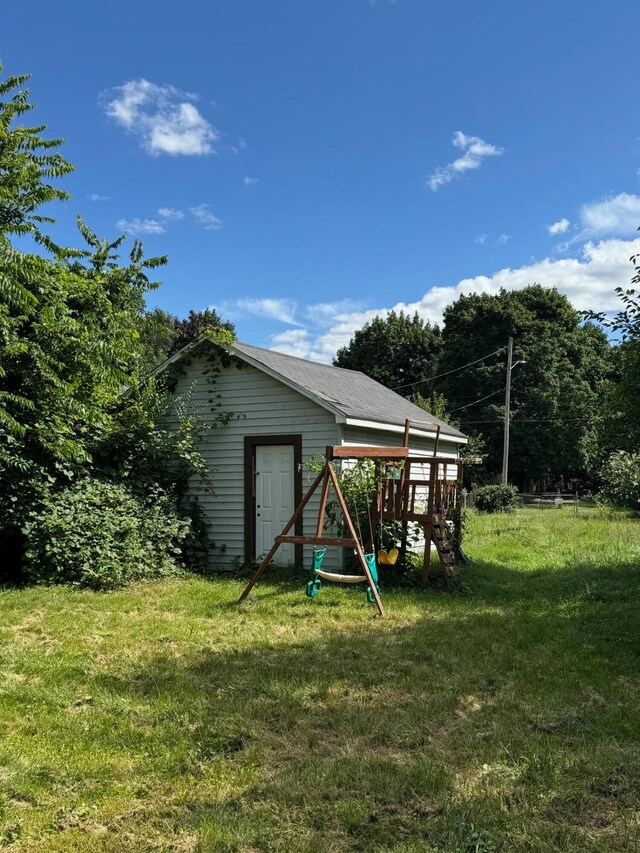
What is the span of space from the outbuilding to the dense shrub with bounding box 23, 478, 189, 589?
3.98 ft

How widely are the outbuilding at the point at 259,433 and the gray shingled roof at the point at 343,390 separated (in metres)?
0.04

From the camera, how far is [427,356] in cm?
4200

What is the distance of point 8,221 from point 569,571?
35.0ft

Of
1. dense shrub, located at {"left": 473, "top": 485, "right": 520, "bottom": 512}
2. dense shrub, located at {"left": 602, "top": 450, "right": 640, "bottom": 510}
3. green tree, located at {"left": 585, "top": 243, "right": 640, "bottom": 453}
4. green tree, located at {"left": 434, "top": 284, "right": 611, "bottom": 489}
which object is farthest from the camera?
green tree, located at {"left": 434, "top": 284, "right": 611, "bottom": 489}

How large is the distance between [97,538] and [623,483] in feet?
58.1

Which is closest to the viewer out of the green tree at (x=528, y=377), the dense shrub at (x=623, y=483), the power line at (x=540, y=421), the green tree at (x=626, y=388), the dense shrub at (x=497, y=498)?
the green tree at (x=626, y=388)

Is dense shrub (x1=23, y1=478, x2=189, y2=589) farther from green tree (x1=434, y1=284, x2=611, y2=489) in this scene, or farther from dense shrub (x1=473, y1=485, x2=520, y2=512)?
green tree (x1=434, y1=284, x2=611, y2=489)

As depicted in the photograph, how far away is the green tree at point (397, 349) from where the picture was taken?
41.6 m

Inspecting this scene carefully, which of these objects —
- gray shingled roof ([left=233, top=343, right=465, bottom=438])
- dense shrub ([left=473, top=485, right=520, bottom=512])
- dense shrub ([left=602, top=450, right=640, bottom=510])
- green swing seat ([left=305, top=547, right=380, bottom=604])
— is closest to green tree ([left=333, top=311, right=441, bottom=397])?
dense shrub ([left=473, top=485, right=520, bottom=512])

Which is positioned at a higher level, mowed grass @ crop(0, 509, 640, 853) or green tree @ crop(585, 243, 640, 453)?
green tree @ crop(585, 243, 640, 453)

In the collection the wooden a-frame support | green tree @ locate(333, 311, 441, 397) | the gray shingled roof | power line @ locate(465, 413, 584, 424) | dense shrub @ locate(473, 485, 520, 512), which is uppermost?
green tree @ locate(333, 311, 441, 397)

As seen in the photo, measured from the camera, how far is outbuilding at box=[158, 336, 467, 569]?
10250 millimetres

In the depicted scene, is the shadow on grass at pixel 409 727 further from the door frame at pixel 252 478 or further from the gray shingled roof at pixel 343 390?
the gray shingled roof at pixel 343 390

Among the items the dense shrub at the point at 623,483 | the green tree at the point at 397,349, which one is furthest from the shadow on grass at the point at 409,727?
the green tree at the point at 397,349
